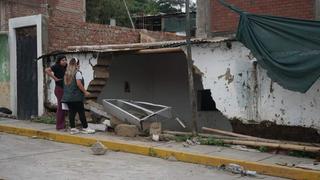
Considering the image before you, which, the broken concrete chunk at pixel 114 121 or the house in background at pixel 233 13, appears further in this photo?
the broken concrete chunk at pixel 114 121

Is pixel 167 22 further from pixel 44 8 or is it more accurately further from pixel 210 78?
pixel 210 78

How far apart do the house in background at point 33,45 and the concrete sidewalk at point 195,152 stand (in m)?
2.39

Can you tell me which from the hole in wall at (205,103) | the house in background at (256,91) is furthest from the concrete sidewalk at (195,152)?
the hole in wall at (205,103)

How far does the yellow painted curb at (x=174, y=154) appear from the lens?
783 centimetres

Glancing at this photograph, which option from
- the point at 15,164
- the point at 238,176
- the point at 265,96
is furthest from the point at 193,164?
the point at 15,164

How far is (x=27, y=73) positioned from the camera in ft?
48.7

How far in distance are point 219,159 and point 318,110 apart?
6.79 feet

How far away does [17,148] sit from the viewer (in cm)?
1042

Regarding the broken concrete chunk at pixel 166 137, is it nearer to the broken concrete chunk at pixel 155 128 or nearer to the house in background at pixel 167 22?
the broken concrete chunk at pixel 155 128

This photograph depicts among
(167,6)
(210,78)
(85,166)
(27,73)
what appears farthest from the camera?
(167,6)

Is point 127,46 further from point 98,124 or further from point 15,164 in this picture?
point 15,164

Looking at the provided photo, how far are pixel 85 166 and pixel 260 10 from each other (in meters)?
5.29

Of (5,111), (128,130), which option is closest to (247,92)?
(128,130)

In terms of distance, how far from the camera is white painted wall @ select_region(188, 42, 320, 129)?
926cm
